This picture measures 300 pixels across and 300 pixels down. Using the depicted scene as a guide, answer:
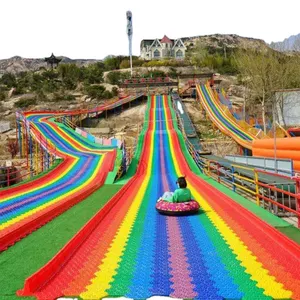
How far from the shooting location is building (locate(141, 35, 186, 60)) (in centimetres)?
9006

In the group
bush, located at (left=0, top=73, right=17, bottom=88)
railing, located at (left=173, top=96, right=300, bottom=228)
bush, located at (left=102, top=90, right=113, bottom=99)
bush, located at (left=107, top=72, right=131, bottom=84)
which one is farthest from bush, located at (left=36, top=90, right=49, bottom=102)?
railing, located at (left=173, top=96, right=300, bottom=228)

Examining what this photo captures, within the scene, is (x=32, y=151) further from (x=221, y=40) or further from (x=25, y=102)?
(x=221, y=40)

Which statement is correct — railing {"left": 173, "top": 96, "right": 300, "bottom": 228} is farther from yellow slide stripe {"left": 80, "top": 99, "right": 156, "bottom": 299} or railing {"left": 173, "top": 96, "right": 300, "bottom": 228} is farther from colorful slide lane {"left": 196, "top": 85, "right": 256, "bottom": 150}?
colorful slide lane {"left": 196, "top": 85, "right": 256, "bottom": 150}

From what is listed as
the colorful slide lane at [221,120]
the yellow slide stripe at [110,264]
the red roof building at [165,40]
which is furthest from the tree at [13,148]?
the red roof building at [165,40]

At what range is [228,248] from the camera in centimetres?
507

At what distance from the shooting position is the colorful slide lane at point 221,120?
2647cm

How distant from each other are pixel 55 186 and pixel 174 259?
912cm

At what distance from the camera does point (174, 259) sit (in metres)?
4.64

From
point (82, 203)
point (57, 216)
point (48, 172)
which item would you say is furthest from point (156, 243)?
point (48, 172)

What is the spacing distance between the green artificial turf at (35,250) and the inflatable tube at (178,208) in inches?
60.8

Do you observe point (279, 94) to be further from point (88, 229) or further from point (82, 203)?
point (88, 229)

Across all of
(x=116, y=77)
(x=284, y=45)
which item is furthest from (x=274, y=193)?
(x=116, y=77)

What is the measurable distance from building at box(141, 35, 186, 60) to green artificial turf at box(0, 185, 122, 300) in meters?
84.7

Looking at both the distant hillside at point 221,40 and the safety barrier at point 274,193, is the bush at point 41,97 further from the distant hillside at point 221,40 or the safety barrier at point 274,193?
the distant hillside at point 221,40
